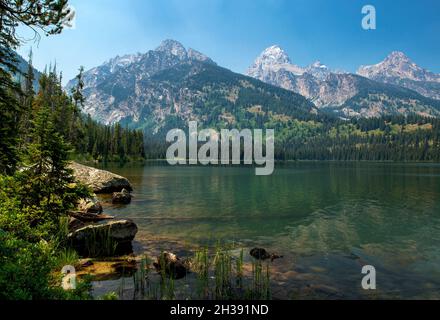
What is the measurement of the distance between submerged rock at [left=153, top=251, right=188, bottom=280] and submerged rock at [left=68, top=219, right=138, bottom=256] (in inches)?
160

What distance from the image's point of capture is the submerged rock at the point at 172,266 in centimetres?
1652

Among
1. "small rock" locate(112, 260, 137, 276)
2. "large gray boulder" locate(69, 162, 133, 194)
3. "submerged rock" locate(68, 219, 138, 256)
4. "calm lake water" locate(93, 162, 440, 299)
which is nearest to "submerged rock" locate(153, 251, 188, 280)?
"small rock" locate(112, 260, 137, 276)

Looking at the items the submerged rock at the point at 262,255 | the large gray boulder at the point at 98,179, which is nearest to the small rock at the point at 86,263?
the submerged rock at the point at 262,255

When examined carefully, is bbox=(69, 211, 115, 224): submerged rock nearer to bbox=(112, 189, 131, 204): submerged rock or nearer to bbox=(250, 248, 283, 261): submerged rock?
bbox=(112, 189, 131, 204): submerged rock

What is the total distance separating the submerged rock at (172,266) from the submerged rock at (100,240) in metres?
4.06

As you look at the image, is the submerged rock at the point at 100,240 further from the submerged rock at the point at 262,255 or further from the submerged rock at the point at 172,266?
the submerged rock at the point at 262,255

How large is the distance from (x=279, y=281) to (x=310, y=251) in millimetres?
7245

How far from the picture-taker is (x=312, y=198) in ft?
173

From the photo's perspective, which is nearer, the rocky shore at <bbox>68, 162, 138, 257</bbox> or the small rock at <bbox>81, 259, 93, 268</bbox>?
the small rock at <bbox>81, 259, 93, 268</bbox>

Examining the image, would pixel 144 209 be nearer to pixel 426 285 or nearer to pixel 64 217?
pixel 64 217

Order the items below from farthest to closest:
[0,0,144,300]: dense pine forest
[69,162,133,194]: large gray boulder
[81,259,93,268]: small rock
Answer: [69,162,133,194]: large gray boulder → [81,259,93,268]: small rock → [0,0,144,300]: dense pine forest

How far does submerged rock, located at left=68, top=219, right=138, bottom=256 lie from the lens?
1939 cm
